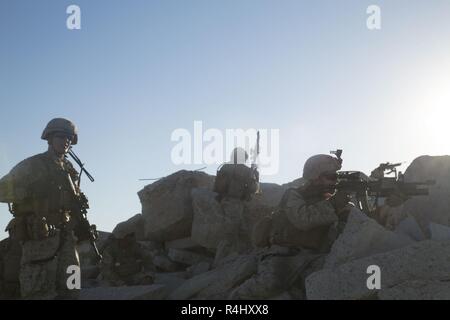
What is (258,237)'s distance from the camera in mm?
7066

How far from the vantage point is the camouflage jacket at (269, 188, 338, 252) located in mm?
6402

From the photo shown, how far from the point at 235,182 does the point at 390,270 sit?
7.92 m

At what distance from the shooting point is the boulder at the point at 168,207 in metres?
13.6

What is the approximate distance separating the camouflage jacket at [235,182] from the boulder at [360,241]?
270 inches

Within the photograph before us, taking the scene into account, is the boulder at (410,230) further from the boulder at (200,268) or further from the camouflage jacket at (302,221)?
the boulder at (200,268)

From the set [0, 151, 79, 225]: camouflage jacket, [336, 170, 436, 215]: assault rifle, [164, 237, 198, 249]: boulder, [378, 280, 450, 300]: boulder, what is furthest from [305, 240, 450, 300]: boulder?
[164, 237, 198, 249]: boulder

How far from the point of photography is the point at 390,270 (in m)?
5.29

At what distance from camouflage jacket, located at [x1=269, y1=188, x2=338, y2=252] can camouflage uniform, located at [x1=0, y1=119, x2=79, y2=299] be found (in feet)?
10.2

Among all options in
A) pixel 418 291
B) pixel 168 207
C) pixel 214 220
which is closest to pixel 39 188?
pixel 418 291

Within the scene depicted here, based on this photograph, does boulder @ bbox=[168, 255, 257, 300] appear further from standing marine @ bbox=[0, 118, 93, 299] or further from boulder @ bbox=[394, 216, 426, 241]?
boulder @ bbox=[394, 216, 426, 241]
